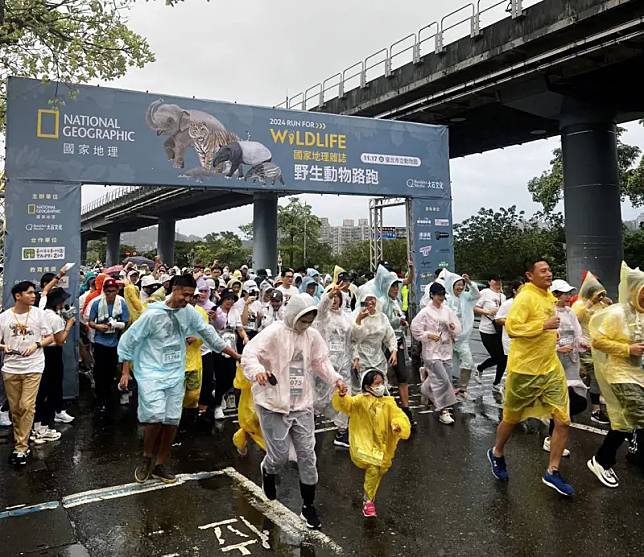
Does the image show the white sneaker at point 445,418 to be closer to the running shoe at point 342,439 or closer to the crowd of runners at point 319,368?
the crowd of runners at point 319,368

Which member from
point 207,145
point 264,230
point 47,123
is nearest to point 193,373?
point 47,123

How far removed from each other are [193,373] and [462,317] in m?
3.82

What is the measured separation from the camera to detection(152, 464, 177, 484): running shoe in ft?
14.6

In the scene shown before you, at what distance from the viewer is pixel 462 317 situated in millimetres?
7582

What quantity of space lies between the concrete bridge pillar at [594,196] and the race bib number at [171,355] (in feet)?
46.0

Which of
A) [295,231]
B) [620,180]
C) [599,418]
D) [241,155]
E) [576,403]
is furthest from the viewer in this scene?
[295,231]

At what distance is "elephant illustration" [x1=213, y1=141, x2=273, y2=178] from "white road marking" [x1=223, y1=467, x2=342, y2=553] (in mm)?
5853

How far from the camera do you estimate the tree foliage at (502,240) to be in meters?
26.7

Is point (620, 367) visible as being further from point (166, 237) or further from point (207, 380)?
point (166, 237)

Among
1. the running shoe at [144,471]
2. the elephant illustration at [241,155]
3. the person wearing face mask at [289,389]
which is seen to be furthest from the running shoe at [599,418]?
the elephant illustration at [241,155]

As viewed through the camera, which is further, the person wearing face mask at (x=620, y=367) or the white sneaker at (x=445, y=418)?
the white sneaker at (x=445, y=418)

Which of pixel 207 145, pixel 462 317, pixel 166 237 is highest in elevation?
pixel 166 237

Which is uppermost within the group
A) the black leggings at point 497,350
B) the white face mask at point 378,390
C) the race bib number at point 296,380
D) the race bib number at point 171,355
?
the race bib number at point 171,355

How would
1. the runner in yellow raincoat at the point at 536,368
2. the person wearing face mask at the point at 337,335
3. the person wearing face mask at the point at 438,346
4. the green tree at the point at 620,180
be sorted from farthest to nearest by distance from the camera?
the green tree at the point at 620,180
the person wearing face mask at the point at 438,346
the person wearing face mask at the point at 337,335
the runner in yellow raincoat at the point at 536,368
